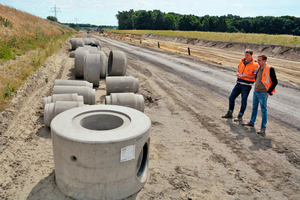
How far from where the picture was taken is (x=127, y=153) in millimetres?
3713

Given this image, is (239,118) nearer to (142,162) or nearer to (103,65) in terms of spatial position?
(142,162)

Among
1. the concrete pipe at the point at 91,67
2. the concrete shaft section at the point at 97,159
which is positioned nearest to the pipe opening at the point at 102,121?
the concrete shaft section at the point at 97,159

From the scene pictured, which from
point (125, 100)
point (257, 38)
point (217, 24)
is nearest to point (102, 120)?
point (125, 100)

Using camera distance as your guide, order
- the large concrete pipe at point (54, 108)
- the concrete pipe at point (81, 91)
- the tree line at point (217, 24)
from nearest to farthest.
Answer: the large concrete pipe at point (54, 108) < the concrete pipe at point (81, 91) < the tree line at point (217, 24)

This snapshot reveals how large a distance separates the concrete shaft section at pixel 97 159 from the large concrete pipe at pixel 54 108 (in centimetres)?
207

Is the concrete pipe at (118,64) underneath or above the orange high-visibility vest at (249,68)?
underneath

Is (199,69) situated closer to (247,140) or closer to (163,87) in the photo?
(163,87)

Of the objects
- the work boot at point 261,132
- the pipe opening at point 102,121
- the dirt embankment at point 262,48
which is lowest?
the work boot at point 261,132

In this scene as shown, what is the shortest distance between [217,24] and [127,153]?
97633 millimetres

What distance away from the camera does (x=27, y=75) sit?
10.2 m

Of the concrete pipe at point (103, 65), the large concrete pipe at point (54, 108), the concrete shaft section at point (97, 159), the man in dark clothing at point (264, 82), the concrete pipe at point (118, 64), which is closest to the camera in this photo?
the concrete shaft section at point (97, 159)

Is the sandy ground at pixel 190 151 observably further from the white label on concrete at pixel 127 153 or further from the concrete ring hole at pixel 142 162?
the white label on concrete at pixel 127 153

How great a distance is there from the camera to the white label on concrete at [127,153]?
3.67 metres

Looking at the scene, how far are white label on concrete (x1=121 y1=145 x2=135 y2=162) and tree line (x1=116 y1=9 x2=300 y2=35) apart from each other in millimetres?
90747
